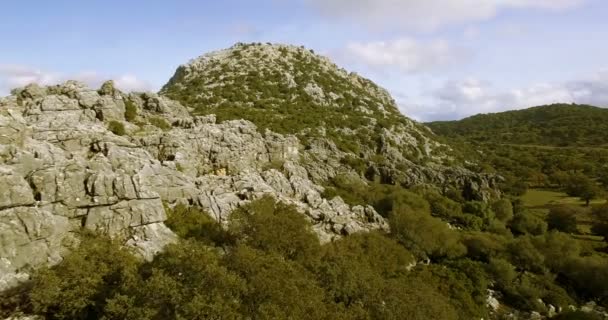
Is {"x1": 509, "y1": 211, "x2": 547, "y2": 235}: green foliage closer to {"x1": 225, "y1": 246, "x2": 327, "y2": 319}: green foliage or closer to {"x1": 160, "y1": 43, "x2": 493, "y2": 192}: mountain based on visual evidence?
{"x1": 160, "y1": 43, "x2": 493, "y2": 192}: mountain

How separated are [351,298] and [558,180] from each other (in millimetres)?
112364

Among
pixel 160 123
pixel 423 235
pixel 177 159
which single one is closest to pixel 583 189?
pixel 423 235

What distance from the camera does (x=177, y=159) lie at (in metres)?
51.7

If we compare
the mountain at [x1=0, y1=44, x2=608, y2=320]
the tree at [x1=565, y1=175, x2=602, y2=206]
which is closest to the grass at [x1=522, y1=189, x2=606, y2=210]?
the tree at [x1=565, y1=175, x2=602, y2=206]

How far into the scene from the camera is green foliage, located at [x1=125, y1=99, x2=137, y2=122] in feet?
192

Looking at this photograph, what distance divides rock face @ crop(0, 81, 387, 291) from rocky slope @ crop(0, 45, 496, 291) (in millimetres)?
111

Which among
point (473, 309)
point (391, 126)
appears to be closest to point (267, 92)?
point (391, 126)

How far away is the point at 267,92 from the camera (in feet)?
364

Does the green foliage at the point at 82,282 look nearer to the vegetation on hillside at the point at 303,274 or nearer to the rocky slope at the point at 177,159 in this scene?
the vegetation on hillside at the point at 303,274

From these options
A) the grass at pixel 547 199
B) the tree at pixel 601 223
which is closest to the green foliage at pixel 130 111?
the tree at pixel 601 223

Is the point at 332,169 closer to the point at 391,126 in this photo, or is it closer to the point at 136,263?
the point at 391,126

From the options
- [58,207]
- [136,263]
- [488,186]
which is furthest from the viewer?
[488,186]

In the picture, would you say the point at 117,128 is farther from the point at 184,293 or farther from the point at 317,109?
the point at 317,109

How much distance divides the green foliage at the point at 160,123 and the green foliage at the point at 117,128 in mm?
7115
